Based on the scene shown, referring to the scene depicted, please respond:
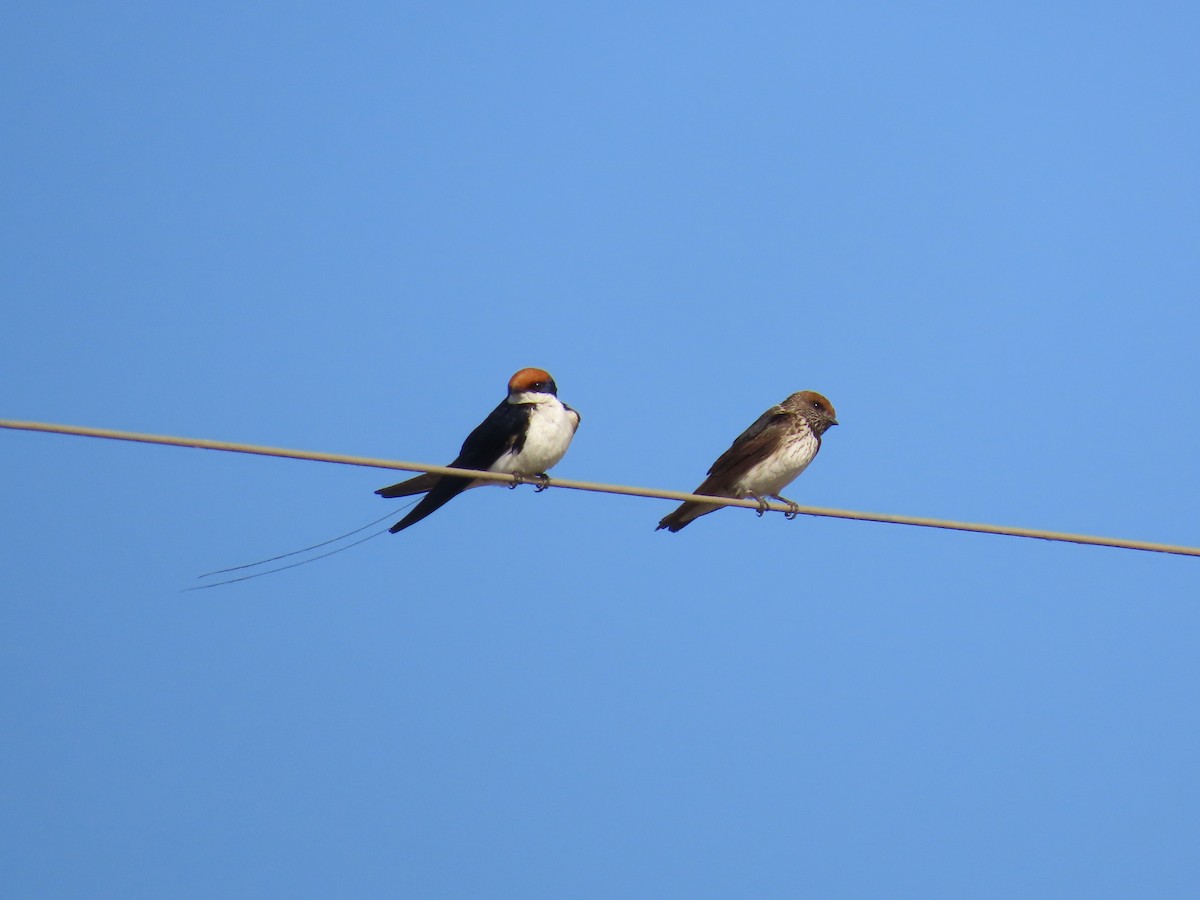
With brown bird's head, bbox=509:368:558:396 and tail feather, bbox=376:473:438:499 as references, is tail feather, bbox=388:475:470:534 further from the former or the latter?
brown bird's head, bbox=509:368:558:396

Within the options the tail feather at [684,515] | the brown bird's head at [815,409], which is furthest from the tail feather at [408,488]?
the brown bird's head at [815,409]

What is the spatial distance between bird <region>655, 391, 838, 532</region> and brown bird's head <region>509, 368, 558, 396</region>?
1.01 m

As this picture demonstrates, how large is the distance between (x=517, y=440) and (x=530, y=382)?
38 centimetres

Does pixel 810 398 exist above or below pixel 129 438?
A: above

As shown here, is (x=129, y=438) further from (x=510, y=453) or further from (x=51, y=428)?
(x=510, y=453)

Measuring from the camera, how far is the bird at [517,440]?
836 cm

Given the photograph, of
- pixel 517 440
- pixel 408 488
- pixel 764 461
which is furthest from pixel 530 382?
pixel 764 461

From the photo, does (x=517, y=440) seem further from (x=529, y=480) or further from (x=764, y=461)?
(x=764, y=461)

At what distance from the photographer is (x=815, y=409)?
946cm

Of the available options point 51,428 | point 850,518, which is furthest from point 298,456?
point 850,518

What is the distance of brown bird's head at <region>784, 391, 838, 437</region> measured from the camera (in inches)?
370

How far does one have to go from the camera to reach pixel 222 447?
5.21 meters

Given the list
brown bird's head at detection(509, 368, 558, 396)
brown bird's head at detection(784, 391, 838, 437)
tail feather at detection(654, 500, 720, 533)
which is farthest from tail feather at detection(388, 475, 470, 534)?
brown bird's head at detection(784, 391, 838, 437)

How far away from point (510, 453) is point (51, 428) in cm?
364
